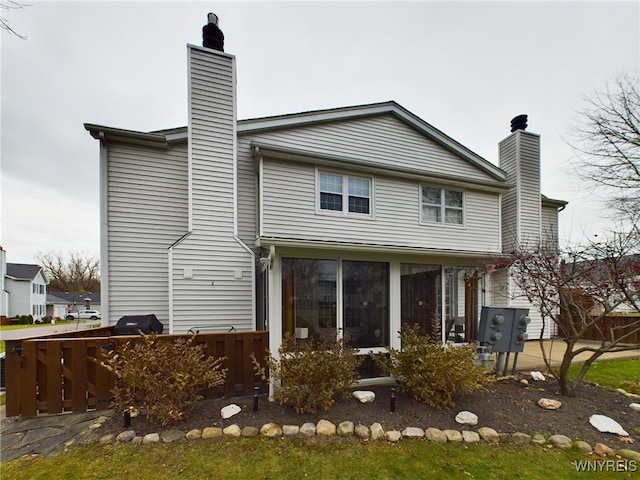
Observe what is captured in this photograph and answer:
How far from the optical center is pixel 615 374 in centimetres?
661

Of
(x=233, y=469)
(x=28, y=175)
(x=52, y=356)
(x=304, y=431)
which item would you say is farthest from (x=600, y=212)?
(x=28, y=175)

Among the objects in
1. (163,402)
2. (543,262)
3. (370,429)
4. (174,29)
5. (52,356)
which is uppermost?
(174,29)

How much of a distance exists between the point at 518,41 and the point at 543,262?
7.33 m

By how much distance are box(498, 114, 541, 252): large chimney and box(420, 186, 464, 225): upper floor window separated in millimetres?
2498

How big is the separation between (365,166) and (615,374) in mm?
7544

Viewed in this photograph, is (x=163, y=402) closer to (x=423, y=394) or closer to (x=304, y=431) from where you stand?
(x=304, y=431)

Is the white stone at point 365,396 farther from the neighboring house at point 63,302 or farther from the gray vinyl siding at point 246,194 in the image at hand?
the neighboring house at point 63,302

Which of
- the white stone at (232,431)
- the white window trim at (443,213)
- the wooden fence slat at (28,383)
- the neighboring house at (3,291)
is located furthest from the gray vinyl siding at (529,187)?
the neighboring house at (3,291)

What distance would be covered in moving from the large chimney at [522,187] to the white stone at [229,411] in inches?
385

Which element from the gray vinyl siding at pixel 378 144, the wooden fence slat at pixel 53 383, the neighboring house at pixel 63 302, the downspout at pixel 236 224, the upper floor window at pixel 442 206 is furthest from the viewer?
the neighboring house at pixel 63 302

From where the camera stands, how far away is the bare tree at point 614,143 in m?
10.8

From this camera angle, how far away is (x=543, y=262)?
5730 millimetres

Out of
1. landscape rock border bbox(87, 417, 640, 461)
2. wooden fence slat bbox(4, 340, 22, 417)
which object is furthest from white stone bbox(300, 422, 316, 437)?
wooden fence slat bbox(4, 340, 22, 417)
